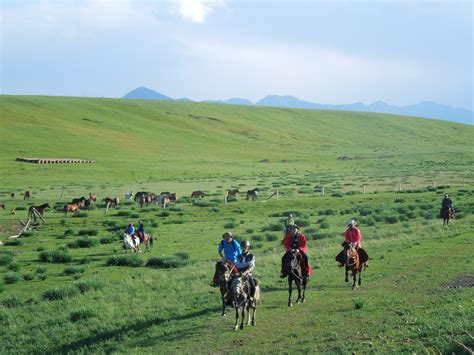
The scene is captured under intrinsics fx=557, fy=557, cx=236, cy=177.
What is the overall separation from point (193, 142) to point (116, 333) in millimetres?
113246

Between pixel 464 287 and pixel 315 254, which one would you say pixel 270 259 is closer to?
pixel 315 254

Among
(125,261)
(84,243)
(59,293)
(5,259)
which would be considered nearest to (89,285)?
(59,293)

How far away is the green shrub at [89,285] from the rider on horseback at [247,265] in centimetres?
787

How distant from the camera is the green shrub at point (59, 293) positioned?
19906 millimetres

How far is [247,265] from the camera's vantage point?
15031mm

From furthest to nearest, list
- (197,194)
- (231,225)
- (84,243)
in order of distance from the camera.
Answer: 1. (197,194)
2. (231,225)
3. (84,243)

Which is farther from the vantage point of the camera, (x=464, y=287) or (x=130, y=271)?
(x=130, y=271)

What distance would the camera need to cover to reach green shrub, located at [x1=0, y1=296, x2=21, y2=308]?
63.8 ft

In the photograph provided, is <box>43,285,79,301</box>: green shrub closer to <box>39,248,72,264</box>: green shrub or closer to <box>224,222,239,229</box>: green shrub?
<box>39,248,72,264</box>: green shrub

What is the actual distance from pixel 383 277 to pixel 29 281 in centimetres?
1410

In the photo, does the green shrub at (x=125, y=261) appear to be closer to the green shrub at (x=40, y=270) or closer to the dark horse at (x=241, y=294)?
the green shrub at (x=40, y=270)

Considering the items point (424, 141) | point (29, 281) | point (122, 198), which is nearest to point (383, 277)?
point (29, 281)

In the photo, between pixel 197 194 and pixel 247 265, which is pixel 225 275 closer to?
pixel 247 265

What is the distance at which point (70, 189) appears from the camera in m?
62.9
